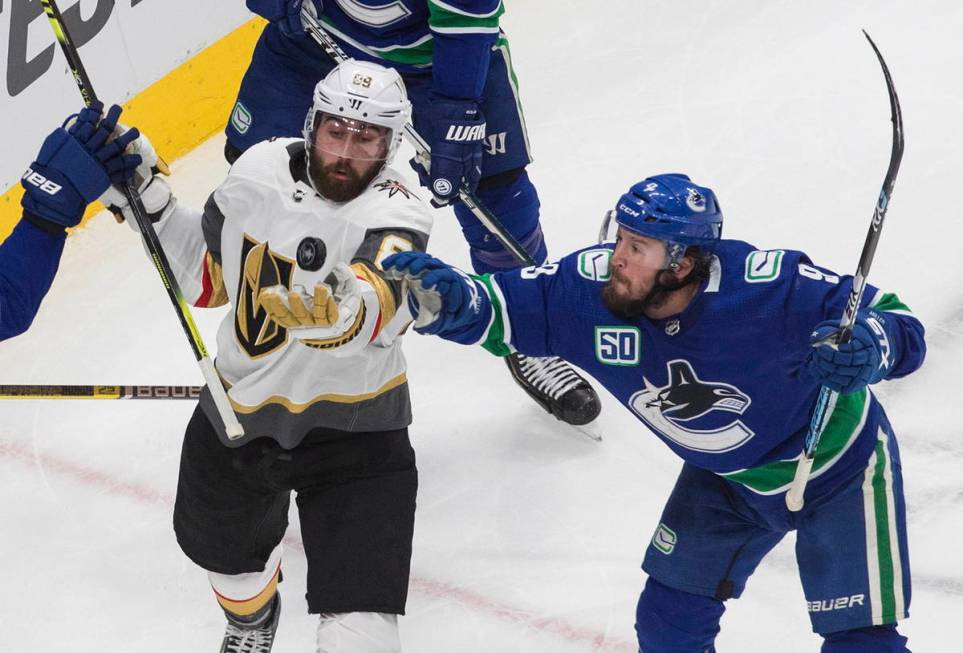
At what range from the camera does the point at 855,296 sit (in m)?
2.52

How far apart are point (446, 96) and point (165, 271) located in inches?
38.2

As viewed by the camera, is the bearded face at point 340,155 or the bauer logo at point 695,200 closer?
the bauer logo at point 695,200

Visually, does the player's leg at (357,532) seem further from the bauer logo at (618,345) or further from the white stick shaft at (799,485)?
the white stick shaft at (799,485)

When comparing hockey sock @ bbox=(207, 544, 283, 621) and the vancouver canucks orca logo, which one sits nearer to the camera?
the vancouver canucks orca logo

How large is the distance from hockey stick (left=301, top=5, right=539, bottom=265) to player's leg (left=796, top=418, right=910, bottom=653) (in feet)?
4.34

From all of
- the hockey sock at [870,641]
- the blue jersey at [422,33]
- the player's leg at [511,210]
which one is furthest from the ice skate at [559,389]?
the hockey sock at [870,641]

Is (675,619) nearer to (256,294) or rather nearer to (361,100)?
(256,294)

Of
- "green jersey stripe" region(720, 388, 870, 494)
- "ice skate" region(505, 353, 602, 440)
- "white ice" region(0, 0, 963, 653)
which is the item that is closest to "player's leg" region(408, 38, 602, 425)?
"ice skate" region(505, 353, 602, 440)

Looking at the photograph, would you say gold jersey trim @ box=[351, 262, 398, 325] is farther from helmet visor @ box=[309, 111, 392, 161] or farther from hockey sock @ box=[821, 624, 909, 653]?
hockey sock @ box=[821, 624, 909, 653]

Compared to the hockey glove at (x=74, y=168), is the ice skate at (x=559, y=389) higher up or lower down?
lower down

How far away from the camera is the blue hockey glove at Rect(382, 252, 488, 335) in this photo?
268 centimetres

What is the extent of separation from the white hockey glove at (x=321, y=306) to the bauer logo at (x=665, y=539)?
85 centimetres

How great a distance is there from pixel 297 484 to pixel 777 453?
0.96m

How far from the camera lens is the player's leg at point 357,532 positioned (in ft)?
9.47
